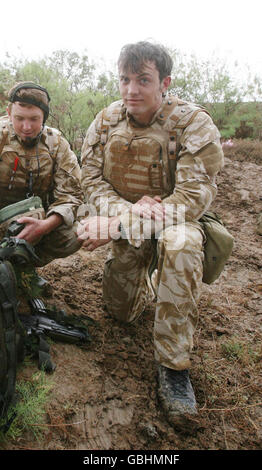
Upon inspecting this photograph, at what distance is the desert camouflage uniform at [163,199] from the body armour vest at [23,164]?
0.33 m

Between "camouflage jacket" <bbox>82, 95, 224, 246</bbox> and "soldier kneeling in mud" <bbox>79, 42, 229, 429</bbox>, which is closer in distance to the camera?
"soldier kneeling in mud" <bbox>79, 42, 229, 429</bbox>

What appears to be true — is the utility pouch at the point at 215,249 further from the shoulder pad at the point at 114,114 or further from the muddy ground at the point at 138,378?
the shoulder pad at the point at 114,114

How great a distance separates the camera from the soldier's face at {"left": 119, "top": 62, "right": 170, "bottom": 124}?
2338mm

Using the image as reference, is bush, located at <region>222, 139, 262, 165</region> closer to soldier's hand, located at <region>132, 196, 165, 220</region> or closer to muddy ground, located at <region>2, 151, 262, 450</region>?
muddy ground, located at <region>2, 151, 262, 450</region>

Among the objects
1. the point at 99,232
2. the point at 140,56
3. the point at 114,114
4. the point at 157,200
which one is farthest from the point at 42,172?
the point at 140,56

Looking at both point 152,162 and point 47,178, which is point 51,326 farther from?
point 152,162

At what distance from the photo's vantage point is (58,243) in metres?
2.95

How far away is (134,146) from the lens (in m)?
2.56

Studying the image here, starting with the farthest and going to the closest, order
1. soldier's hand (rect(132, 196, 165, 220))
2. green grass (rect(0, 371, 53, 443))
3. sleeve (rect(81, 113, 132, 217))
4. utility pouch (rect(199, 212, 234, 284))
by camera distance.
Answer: sleeve (rect(81, 113, 132, 217)) → utility pouch (rect(199, 212, 234, 284)) → soldier's hand (rect(132, 196, 165, 220)) → green grass (rect(0, 371, 53, 443))

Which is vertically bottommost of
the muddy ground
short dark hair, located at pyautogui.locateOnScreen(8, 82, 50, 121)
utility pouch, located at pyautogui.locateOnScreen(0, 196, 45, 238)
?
the muddy ground

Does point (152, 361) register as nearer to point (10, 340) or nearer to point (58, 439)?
point (58, 439)

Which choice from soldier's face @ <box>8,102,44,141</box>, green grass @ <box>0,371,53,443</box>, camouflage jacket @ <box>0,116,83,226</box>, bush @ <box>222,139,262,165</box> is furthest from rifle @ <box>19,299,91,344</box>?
bush @ <box>222,139,262,165</box>
